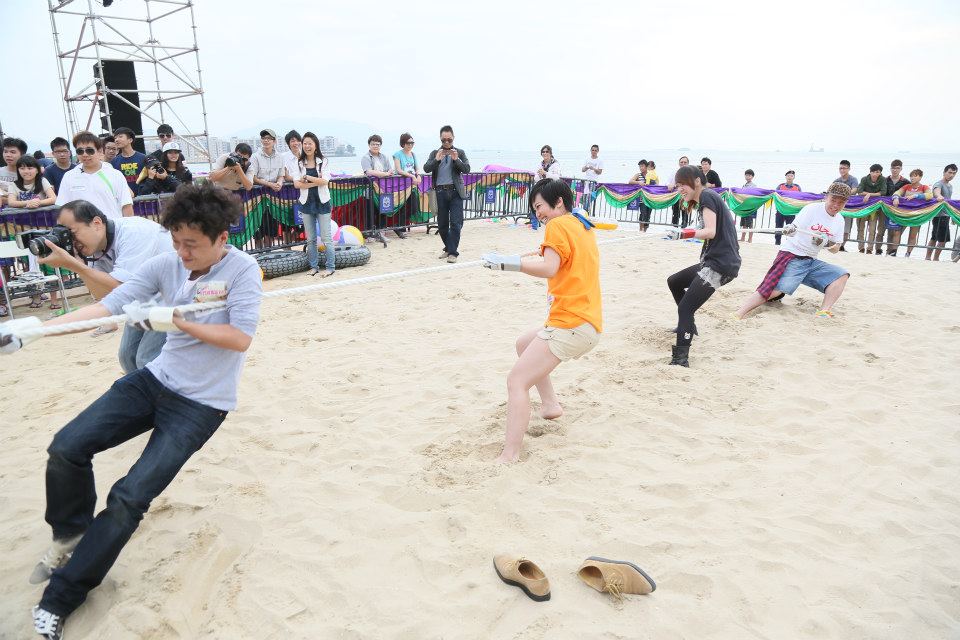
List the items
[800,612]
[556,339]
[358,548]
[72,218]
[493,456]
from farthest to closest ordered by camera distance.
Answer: [493,456] < [556,339] < [72,218] < [358,548] < [800,612]

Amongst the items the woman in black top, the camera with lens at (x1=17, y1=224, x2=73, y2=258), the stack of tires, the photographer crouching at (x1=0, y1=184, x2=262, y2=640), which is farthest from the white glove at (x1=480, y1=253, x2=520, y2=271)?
the stack of tires

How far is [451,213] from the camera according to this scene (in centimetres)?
907

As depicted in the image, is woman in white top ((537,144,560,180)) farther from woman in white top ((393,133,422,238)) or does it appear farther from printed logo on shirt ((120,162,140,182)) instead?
printed logo on shirt ((120,162,140,182))

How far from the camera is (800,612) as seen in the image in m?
2.45

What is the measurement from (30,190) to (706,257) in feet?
24.7

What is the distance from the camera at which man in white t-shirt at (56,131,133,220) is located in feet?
17.8

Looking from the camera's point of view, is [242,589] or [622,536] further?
[622,536]

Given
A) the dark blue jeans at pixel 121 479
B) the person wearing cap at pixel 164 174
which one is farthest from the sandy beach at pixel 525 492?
the person wearing cap at pixel 164 174

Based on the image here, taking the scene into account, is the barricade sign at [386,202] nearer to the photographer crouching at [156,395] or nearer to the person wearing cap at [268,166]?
the person wearing cap at [268,166]

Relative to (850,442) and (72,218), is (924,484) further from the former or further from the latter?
(72,218)

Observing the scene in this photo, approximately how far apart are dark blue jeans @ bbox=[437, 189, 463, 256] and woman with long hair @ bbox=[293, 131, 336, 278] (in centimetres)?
182

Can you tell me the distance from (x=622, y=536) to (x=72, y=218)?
3.32 meters

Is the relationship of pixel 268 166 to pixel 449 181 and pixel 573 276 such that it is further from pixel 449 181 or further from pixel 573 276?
pixel 573 276

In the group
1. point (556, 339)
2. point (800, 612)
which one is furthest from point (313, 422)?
point (800, 612)
